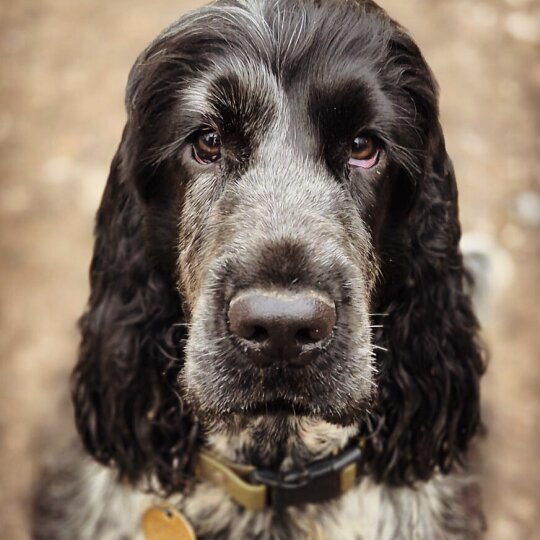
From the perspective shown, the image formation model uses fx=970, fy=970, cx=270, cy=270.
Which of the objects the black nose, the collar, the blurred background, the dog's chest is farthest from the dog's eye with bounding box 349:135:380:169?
the blurred background

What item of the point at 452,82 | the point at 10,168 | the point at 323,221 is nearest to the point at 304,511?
the point at 323,221

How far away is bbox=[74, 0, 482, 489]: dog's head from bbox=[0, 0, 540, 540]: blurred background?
3.73ft

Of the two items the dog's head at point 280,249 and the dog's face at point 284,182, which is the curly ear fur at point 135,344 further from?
the dog's face at point 284,182

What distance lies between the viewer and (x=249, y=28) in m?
2.62

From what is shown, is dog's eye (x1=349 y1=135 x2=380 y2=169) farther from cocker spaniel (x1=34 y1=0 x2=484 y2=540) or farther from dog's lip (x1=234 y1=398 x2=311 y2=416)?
dog's lip (x1=234 y1=398 x2=311 y2=416)

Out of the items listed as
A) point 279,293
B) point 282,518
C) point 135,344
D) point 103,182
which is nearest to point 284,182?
point 279,293

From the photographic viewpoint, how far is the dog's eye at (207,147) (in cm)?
265

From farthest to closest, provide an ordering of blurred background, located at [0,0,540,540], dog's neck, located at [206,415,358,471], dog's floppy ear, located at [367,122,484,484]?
blurred background, located at [0,0,540,540] < dog's floppy ear, located at [367,122,484,484] < dog's neck, located at [206,415,358,471]

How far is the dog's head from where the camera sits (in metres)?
2.39

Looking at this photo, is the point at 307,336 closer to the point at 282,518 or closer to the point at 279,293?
the point at 279,293

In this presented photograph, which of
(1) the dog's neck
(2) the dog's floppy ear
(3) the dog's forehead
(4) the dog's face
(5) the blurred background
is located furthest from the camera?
(5) the blurred background

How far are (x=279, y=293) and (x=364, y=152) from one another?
0.59m

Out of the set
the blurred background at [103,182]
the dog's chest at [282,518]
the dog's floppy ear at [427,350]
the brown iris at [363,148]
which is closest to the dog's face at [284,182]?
the brown iris at [363,148]

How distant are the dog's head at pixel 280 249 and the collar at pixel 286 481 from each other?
0.11 meters
